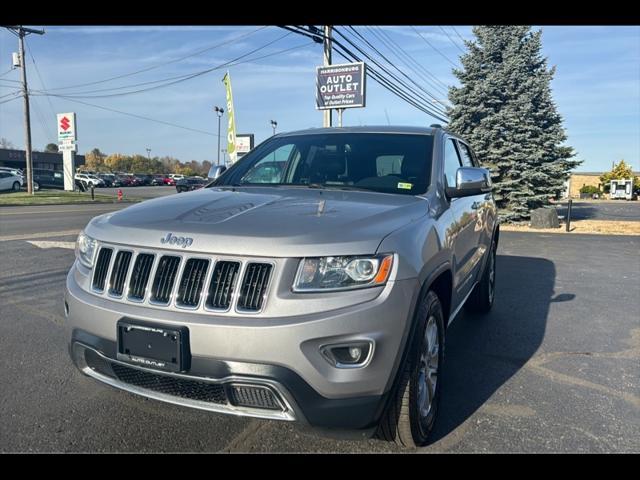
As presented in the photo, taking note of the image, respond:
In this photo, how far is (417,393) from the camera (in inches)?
103

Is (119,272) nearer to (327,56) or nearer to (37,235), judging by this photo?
(37,235)

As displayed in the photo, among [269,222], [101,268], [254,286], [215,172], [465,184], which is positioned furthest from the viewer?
[215,172]

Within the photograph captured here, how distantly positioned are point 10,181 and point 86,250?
A: 4140cm

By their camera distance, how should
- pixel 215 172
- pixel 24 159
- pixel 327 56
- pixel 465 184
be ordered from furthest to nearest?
1. pixel 24 159
2. pixel 327 56
3. pixel 215 172
4. pixel 465 184

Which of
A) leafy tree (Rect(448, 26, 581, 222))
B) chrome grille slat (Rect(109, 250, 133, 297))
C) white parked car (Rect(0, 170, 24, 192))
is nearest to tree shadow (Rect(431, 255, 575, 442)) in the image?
chrome grille slat (Rect(109, 250, 133, 297))

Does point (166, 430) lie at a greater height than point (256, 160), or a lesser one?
lesser

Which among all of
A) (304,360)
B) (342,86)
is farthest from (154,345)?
(342,86)

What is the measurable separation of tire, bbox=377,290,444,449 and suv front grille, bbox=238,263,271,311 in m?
0.75

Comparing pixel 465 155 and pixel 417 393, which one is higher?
pixel 465 155

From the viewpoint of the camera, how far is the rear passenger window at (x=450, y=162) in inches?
152

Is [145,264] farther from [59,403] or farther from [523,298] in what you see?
[523,298]
